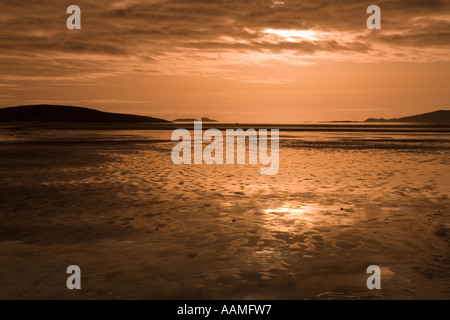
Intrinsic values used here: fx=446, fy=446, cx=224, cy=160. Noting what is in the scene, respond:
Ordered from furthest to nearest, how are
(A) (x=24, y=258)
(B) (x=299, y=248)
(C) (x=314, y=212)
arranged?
(C) (x=314, y=212) → (B) (x=299, y=248) → (A) (x=24, y=258)

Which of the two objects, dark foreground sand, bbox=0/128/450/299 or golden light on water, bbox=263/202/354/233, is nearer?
dark foreground sand, bbox=0/128/450/299

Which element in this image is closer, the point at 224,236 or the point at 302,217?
the point at 224,236

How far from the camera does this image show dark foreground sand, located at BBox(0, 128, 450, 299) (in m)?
6.38

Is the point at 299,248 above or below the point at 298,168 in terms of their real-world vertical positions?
below

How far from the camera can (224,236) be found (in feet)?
29.4

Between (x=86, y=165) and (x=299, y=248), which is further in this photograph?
(x=86, y=165)

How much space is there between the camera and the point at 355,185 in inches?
612

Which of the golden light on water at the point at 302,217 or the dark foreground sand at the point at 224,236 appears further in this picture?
the golden light on water at the point at 302,217

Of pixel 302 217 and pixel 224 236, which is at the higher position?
pixel 302 217

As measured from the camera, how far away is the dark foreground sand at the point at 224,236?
6375mm
